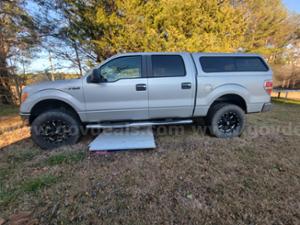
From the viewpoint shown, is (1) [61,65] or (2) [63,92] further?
(1) [61,65]

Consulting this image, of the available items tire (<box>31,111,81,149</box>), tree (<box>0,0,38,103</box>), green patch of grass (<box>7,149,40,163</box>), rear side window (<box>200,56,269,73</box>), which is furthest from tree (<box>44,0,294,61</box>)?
green patch of grass (<box>7,149,40,163</box>)

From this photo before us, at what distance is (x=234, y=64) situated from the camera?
3910 mm

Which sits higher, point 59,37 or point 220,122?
point 59,37

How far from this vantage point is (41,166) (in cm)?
296

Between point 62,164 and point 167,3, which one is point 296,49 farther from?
point 62,164

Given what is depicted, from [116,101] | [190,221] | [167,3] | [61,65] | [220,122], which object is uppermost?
[167,3]

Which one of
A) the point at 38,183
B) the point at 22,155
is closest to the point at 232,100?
the point at 38,183

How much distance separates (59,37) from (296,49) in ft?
69.2

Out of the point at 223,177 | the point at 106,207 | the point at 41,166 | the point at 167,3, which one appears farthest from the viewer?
the point at 167,3

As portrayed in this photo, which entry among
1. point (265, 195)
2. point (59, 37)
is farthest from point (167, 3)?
point (265, 195)

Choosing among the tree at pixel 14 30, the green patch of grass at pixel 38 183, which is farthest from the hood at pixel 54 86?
the tree at pixel 14 30

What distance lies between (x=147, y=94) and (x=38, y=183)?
2289mm

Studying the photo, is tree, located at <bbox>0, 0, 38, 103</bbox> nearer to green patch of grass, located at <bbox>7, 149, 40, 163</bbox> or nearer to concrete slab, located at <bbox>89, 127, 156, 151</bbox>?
green patch of grass, located at <bbox>7, 149, 40, 163</bbox>

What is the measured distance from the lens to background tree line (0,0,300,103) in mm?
6465
